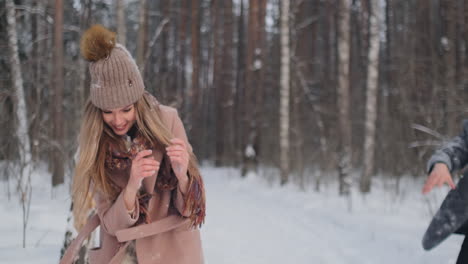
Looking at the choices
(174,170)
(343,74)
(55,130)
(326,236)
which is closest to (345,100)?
(343,74)

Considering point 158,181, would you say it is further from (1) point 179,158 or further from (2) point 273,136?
(2) point 273,136

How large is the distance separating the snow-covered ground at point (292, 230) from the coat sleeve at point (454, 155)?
241 centimetres

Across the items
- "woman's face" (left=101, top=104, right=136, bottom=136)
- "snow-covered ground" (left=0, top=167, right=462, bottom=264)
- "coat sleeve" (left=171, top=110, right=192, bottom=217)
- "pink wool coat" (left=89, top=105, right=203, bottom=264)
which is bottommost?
"snow-covered ground" (left=0, top=167, right=462, bottom=264)

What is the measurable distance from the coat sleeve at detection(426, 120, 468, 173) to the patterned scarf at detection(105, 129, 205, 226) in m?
1.14

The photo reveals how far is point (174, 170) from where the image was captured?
5.72 feet

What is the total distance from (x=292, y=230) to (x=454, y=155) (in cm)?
390

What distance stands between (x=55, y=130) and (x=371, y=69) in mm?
6303

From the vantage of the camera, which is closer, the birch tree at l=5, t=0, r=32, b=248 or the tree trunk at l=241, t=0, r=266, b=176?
the birch tree at l=5, t=0, r=32, b=248

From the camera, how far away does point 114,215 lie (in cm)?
176

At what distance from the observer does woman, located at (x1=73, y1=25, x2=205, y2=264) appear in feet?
5.76

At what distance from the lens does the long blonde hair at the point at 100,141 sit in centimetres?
181

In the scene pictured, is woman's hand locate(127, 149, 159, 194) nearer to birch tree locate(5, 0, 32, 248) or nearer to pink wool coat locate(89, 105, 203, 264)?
pink wool coat locate(89, 105, 203, 264)

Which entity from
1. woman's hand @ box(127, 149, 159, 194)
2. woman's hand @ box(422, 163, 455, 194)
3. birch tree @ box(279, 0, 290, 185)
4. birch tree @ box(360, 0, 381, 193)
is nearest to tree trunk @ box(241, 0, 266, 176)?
birch tree @ box(279, 0, 290, 185)

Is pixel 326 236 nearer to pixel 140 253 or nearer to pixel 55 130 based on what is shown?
pixel 140 253
